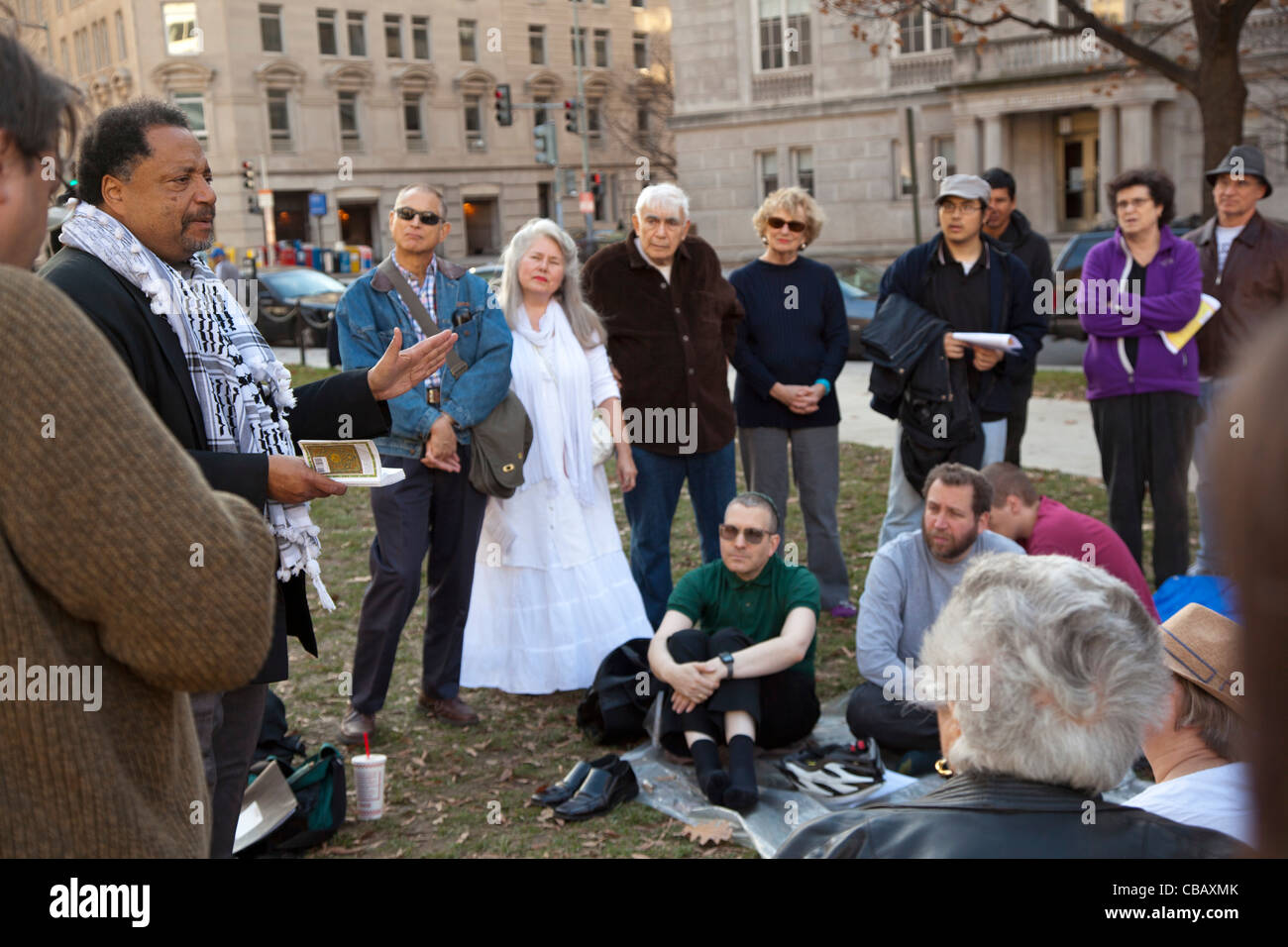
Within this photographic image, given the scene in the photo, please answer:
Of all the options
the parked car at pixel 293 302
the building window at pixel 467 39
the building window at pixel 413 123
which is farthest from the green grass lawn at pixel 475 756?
the building window at pixel 467 39

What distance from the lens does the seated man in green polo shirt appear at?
4.96 m

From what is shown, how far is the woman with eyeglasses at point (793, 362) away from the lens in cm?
681

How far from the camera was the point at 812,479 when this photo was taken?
695 cm

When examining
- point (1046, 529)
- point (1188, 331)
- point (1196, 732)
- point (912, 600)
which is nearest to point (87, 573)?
point (1196, 732)

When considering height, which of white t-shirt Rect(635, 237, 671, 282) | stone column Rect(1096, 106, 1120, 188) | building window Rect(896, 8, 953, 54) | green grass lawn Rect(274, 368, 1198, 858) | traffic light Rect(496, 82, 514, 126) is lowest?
green grass lawn Rect(274, 368, 1198, 858)

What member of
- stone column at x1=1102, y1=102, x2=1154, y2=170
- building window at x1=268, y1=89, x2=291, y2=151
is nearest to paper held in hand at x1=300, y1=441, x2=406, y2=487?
stone column at x1=1102, y1=102, x2=1154, y2=170

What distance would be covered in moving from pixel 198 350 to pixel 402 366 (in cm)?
55

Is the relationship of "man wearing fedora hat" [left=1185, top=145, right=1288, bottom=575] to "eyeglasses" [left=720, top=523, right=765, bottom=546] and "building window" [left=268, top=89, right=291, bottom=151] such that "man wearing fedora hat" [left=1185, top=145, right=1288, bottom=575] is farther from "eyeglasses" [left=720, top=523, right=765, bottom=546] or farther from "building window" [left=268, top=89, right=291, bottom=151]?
"building window" [left=268, top=89, right=291, bottom=151]

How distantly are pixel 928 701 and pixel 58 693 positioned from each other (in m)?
1.61

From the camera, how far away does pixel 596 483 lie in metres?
6.25

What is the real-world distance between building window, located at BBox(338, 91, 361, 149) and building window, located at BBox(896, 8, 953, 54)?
28.5 meters

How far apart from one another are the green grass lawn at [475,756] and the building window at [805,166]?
31.3m

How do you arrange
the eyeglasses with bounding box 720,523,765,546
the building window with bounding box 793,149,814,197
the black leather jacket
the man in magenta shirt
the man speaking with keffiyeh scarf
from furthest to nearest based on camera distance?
the building window with bounding box 793,149,814,197, the man in magenta shirt, the eyeglasses with bounding box 720,523,765,546, the man speaking with keffiyeh scarf, the black leather jacket

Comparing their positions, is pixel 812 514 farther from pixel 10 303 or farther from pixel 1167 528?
pixel 10 303
